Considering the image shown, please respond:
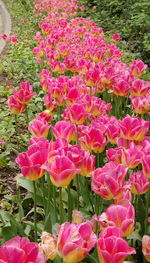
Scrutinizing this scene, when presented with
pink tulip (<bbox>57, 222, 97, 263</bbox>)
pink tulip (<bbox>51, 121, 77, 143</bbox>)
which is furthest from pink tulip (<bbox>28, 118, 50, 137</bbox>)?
pink tulip (<bbox>57, 222, 97, 263</bbox>)

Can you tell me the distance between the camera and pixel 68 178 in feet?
4.48

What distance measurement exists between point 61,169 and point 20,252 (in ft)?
1.49

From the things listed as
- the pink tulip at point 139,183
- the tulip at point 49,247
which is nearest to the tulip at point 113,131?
the pink tulip at point 139,183

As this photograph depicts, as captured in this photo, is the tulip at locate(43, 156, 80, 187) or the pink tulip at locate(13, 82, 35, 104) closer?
the tulip at locate(43, 156, 80, 187)

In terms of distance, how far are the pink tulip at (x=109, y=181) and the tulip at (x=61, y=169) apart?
0.28ft

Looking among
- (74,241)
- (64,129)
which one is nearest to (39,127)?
(64,129)

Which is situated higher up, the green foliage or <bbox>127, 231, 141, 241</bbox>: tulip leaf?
the green foliage

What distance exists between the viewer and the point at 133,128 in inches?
72.6

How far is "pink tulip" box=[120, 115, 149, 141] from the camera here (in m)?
1.83

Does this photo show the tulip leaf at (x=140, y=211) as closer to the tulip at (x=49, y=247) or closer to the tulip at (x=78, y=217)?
the tulip at (x=78, y=217)

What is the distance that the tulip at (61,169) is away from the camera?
4.31ft

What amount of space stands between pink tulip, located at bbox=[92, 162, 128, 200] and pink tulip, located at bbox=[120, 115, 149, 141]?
478mm

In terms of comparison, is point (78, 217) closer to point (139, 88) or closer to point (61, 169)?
point (61, 169)

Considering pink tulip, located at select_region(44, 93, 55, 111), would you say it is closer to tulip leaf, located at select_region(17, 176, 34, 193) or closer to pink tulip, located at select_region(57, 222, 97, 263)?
tulip leaf, located at select_region(17, 176, 34, 193)
